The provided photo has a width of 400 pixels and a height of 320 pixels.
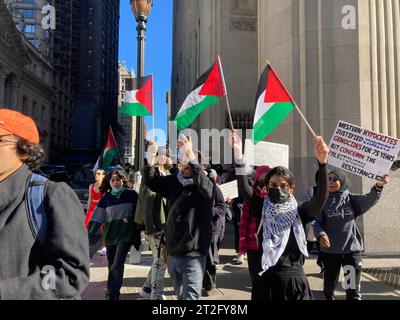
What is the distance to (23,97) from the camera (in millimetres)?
67875

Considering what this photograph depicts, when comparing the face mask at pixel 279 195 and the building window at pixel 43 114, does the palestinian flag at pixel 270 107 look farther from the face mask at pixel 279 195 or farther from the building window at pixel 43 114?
the building window at pixel 43 114

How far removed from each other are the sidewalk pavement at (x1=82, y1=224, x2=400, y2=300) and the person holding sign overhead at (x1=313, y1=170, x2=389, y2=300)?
1036 millimetres

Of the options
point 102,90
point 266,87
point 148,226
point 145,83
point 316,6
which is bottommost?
point 148,226

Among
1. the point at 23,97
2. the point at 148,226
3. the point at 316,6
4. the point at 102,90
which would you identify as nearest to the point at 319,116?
the point at 316,6

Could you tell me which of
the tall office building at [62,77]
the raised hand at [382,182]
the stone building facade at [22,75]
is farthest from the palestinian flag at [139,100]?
the tall office building at [62,77]

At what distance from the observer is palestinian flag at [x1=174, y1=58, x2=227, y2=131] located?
5.33 meters

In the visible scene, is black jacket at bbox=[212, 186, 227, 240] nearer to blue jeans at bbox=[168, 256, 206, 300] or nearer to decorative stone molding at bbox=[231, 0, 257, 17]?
blue jeans at bbox=[168, 256, 206, 300]

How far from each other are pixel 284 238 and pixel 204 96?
9.17ft

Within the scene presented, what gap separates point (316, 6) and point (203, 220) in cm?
669

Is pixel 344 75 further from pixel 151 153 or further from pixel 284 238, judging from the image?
pixel 284 238

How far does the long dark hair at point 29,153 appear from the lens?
1.96 m

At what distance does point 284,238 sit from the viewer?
3078 millimetres

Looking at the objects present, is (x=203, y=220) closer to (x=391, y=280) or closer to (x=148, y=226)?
(x=148, y=226)

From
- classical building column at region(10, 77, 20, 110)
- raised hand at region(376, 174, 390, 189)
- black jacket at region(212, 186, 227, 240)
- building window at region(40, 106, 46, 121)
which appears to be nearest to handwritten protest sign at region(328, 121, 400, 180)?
raised hand at region(376, 174, 390, 189)
